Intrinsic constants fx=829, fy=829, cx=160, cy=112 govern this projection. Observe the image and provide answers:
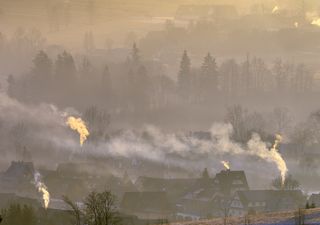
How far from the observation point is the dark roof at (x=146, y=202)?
49.2m

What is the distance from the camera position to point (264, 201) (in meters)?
48.3

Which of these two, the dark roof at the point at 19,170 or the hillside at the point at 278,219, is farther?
the dark roof at the point at 19,170

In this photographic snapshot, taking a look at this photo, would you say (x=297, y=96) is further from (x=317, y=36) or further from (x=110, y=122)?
(x=110, y=122)

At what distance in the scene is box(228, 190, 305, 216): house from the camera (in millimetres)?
47406

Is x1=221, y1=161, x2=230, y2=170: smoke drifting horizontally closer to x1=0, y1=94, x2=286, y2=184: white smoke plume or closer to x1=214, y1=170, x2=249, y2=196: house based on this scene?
x1=0, y1=94, x2=286, y2=184: white smoke plume

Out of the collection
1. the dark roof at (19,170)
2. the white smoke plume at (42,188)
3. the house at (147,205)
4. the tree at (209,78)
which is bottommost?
the house at (147,205)

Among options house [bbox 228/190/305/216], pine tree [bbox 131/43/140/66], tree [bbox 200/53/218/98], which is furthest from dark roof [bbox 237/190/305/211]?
pine tree [bbox 131/43/140/66]

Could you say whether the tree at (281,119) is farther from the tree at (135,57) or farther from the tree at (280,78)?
the tree at (135,57)

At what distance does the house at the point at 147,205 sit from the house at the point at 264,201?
392cm

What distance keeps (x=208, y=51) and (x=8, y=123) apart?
85.9 ft

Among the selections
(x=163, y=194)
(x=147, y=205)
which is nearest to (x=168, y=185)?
(x=163, y=194)

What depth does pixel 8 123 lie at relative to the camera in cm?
7556

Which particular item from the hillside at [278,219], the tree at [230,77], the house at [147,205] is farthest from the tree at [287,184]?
the tree at [230,77]

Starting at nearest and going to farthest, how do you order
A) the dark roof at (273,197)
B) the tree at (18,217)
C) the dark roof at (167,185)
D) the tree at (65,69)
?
the tree at (18,217) → the dark roof at (273,197) → the dark roof at (167,185) → the tree at (65,69)
